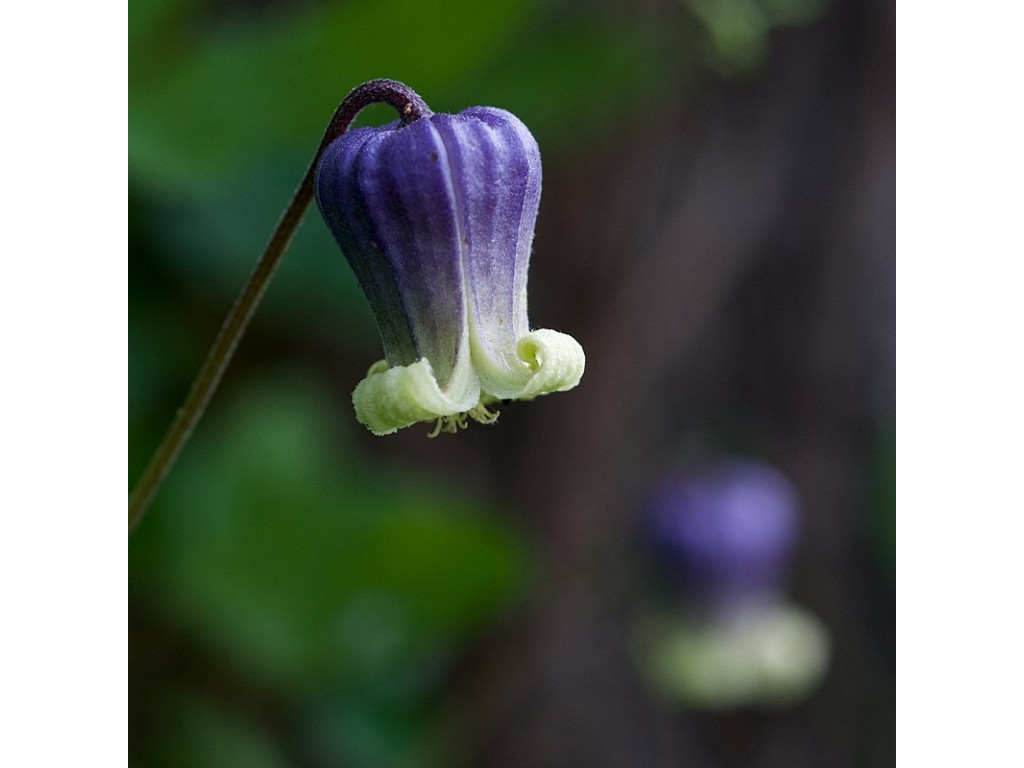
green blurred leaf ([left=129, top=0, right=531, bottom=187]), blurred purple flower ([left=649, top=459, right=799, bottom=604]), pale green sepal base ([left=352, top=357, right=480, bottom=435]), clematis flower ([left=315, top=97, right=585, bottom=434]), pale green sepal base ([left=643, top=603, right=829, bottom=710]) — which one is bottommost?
pale green sepal base ([left=643, top=603, right=829, bottom=710])

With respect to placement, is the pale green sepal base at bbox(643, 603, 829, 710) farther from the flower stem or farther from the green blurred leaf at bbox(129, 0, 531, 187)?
the flower stem

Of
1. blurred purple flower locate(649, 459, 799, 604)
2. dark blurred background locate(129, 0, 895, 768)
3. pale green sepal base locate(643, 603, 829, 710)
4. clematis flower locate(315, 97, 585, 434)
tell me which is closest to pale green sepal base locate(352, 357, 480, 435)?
clematis flower locate(315, 97, 585, 434)

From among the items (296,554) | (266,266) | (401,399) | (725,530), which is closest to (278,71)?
(296,554)

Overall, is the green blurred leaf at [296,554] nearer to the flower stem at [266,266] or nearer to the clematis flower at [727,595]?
the flower stem at [266,266]

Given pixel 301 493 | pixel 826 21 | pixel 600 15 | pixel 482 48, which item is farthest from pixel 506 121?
pixel 826 21

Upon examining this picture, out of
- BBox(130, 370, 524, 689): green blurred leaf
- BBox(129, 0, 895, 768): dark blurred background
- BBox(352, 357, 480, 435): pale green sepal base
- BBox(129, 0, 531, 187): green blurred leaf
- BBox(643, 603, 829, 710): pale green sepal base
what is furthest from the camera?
BBox(643, 603, 829, 710): pale green sepal base

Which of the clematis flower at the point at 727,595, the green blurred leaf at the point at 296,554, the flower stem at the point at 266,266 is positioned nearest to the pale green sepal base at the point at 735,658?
the clematis flower at the point at 727,595
